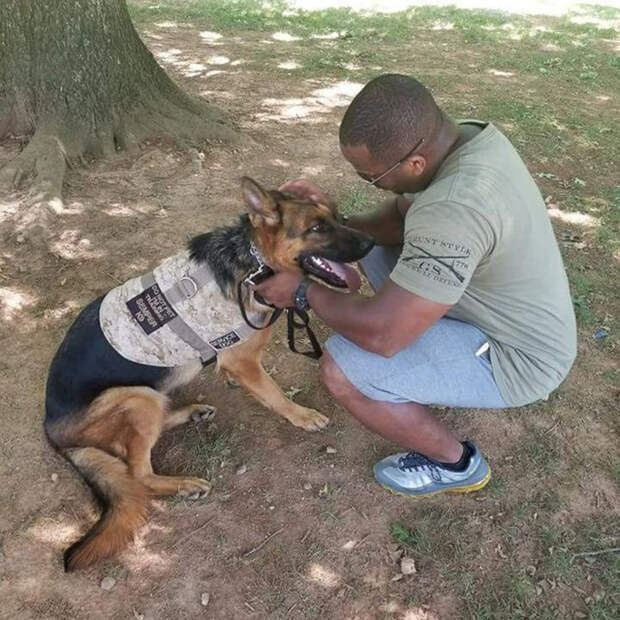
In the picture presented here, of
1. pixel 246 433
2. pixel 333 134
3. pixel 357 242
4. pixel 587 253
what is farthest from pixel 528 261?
pixel 333 134

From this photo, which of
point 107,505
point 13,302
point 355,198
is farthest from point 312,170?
point 107,505

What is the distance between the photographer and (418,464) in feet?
11.3

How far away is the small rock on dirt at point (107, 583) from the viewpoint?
118 inches

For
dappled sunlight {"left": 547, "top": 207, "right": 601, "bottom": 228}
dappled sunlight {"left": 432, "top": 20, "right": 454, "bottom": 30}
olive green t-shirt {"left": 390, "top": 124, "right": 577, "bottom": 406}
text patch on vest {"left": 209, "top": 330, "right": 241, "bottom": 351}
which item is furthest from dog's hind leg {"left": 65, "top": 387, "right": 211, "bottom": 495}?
dappled sunlight {"left": 432, "top": 20, "right": 454, "bottom": 30}

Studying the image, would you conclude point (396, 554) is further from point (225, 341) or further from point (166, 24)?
point (166, 24)

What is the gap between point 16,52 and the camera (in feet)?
19.7

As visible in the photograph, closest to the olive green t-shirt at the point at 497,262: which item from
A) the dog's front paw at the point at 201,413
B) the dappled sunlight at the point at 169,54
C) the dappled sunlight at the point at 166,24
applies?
the dog's front paw at the point at 201,413

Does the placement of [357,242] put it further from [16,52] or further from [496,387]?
[16,52]

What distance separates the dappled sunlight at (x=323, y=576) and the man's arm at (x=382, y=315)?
4.03 feet

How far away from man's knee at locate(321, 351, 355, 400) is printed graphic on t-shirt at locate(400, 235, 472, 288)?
0.82 m

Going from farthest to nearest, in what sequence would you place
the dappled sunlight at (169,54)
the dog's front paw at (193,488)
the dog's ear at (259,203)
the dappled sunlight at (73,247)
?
the dappled sunlight at (169,54) < the dappled sunlight at (73,247) < the dog's front paw at (193,488) < the dog's ear at (259,203)

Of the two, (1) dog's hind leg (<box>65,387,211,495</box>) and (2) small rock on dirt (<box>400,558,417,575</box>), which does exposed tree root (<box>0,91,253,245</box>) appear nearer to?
(1) dog's hind leg (<box>65,387,211,495</box>)

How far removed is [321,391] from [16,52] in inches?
191

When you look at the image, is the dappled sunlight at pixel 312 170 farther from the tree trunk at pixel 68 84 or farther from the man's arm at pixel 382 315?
the man's arm at pixel 382 315
